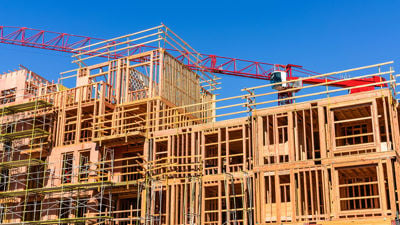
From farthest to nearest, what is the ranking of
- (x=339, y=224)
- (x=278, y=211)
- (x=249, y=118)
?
(x=249, y=118)
(x=278, y=211)
(x=339, y=224)

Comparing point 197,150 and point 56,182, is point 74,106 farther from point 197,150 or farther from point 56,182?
point 197,150

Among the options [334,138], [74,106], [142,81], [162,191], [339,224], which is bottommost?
[339,224]

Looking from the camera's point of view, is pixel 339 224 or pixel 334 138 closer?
pixel 339 224

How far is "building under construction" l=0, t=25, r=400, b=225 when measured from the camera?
3297cm

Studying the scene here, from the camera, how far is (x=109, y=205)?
41812 millimetres

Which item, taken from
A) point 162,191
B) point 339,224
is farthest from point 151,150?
point 339,224

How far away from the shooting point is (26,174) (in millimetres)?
46031

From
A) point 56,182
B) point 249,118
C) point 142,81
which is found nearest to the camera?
point 249,118

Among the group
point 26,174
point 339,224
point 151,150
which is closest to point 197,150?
point 151,150

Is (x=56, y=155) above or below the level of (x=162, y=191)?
above

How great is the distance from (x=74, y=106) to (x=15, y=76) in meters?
9.72

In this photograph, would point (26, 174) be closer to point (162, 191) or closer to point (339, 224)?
point (162, 191)

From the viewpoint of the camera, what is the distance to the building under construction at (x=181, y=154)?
3297cm

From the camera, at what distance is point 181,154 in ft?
133
